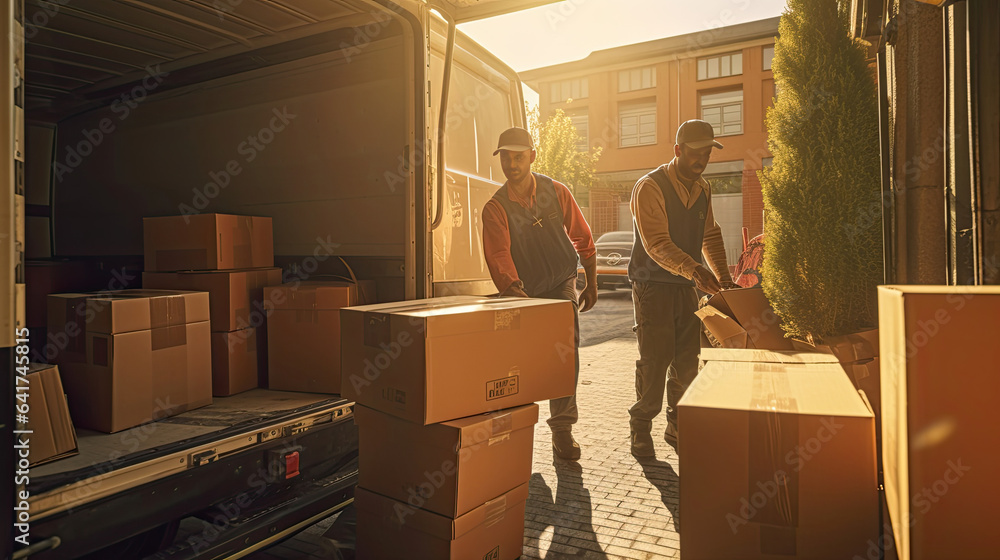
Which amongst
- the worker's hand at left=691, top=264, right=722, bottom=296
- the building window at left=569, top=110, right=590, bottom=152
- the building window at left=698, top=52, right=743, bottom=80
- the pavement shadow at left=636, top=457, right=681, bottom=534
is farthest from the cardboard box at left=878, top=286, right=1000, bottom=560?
the building window at left=569, top=110, right=590, bottom=152

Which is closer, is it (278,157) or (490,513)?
(490,513)

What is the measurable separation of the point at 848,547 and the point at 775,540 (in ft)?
0.56

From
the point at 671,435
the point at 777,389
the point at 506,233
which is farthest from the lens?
the point at 671,435

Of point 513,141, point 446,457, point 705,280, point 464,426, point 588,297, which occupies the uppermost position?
point 513,141

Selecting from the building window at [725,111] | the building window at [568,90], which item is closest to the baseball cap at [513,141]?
the building window at [725,111]

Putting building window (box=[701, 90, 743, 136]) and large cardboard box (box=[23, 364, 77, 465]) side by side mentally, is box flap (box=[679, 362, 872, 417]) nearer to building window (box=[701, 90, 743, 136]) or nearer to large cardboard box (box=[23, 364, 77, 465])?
large cardboard box (box=[23, 364, 77, 465])

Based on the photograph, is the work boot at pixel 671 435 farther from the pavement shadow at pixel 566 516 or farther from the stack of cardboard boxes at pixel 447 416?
the stack of cardboard boxes at pixel 447 416

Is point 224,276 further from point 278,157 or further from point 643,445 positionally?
point 643,445

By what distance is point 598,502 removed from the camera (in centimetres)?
334

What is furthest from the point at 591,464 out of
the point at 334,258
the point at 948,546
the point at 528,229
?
the point at 948,546

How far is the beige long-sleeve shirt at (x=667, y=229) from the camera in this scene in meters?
3.88

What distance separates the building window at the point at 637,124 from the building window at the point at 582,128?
Answer: 4.57 ft

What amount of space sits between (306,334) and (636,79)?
957 inches

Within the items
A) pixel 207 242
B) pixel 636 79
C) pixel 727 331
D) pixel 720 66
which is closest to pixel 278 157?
pixel 207 242
